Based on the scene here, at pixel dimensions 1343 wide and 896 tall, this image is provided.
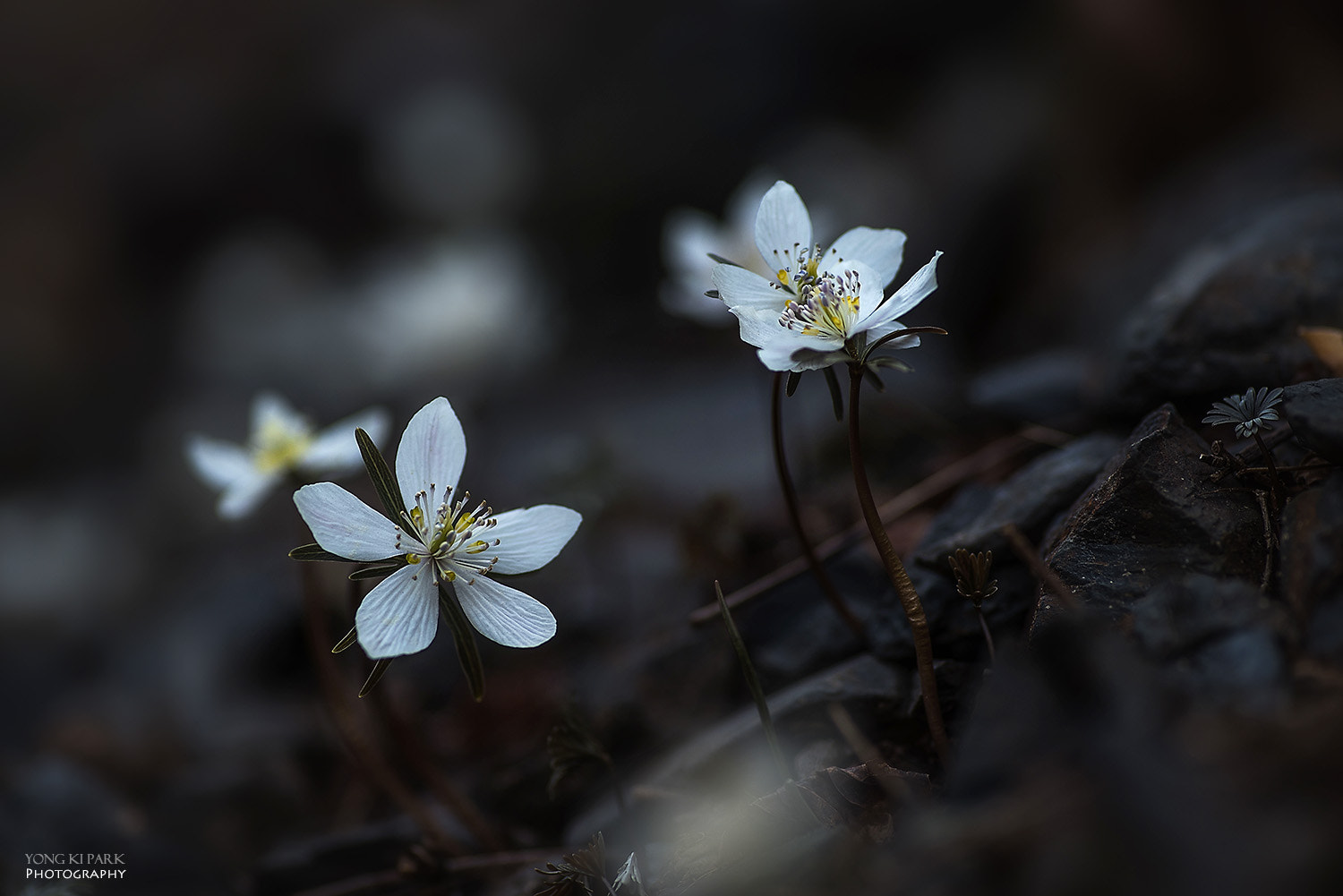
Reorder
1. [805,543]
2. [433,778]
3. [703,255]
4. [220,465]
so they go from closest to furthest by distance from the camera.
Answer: [805,543]
[433,778]
[220,465]
[703,255]

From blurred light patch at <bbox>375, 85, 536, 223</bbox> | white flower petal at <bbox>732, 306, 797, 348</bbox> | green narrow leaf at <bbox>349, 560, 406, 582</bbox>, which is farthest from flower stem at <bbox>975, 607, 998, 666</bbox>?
blurred light patch at <bbox>375, 85, 536, 223</bbox>

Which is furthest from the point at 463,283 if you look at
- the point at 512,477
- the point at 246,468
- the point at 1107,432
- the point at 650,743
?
the point at 1107,432

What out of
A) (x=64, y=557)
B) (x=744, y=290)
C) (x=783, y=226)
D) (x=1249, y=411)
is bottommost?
(x=1249, y=411)

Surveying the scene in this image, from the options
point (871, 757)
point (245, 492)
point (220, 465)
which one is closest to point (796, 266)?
point (871, 757)

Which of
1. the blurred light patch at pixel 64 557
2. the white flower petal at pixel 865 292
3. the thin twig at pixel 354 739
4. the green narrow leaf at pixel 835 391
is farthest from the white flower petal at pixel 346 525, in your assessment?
the blurred light patch at pixel 64 557

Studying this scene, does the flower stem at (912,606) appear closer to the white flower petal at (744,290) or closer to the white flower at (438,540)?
the white flower petal at (744,290)

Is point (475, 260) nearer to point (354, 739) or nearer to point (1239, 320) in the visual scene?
point (354, 739)
